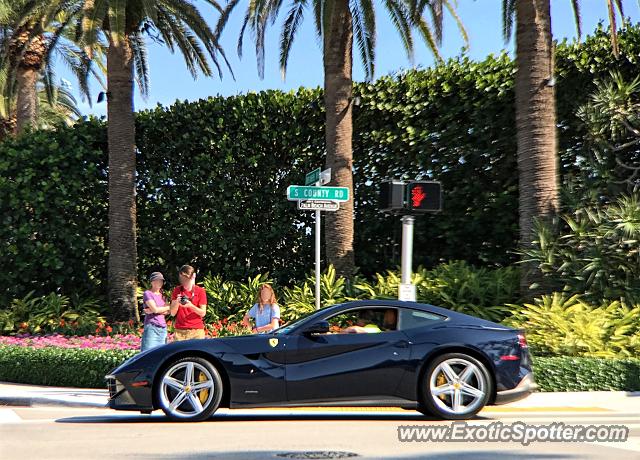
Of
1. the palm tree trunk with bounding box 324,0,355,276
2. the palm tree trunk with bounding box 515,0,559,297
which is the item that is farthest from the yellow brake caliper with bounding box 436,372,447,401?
the palm tree trunk with bounding box 324,0,355,276

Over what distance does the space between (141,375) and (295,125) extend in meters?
13.5

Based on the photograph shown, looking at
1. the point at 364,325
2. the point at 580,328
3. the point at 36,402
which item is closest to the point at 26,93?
the point at 36,402

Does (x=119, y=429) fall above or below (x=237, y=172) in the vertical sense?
below

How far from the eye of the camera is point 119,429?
9.01m

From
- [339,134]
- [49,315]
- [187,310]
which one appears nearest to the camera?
[187,310]

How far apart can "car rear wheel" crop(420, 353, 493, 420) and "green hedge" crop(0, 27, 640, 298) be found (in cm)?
1071

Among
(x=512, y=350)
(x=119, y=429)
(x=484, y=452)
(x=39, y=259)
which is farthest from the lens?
(x=39, y=259)

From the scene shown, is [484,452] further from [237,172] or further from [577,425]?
[237,172]

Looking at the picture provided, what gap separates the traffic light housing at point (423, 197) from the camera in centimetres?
1231

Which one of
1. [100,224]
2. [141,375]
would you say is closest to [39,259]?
[100,224]

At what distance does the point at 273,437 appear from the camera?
8.27 m

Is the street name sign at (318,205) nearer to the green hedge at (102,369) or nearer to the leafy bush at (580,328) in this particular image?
the green hedge at (102,369)

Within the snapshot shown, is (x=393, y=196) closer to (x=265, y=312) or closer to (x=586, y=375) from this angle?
(x=265, y=312)

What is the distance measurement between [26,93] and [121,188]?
26.6 feet
